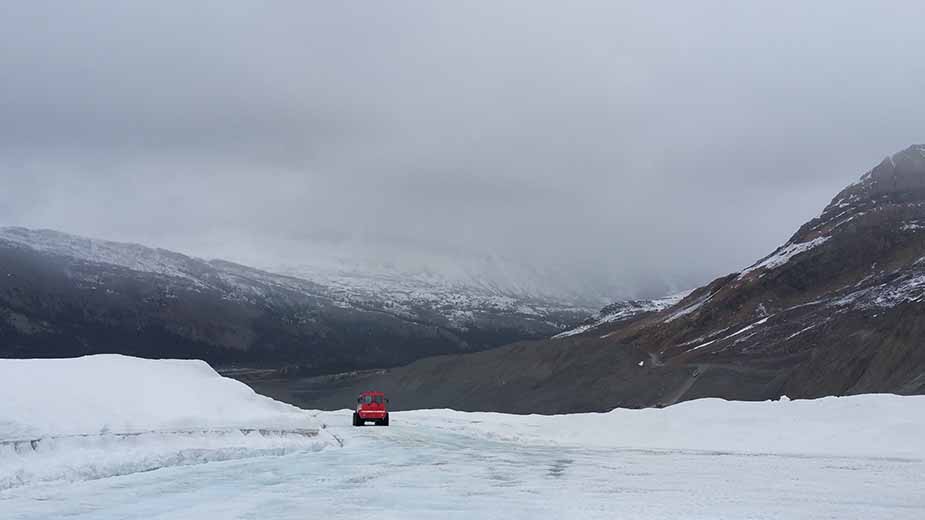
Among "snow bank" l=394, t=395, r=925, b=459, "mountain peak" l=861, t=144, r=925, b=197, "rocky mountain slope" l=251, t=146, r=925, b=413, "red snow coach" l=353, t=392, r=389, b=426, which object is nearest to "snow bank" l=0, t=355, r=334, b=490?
"snow bank" l=394, t=395, r=925, b=459

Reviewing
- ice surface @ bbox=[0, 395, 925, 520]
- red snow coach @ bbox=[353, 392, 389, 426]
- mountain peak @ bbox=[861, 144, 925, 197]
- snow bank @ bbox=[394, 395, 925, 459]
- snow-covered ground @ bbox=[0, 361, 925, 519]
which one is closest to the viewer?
ice surface @ bbox=[0, 395, 925, 520]

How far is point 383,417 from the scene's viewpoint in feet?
181

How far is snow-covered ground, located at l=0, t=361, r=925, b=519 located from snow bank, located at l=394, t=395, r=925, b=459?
0.08 metres

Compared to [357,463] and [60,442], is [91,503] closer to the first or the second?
[60,442]

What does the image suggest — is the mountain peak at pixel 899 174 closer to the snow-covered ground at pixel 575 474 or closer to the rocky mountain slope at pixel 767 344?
the rocky mountain slope at pixel 767 344

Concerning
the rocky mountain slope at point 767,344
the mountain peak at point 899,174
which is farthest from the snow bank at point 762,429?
the mountain peak at point 899,174

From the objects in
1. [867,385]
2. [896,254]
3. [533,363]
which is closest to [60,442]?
[867,385]

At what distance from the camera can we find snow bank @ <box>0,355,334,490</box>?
21359mm

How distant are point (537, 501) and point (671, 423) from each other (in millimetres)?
22053

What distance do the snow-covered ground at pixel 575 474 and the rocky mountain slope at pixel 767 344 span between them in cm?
3073

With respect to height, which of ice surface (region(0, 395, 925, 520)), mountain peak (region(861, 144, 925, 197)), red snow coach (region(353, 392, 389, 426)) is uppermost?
mountain peak (region(861, 144, 925, 197))

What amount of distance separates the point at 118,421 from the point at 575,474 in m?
12.4

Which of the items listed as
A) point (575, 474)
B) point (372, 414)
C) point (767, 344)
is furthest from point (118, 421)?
point (767, 344)

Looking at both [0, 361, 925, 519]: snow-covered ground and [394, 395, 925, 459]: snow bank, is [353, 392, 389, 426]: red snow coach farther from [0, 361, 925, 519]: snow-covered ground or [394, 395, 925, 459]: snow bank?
[0, 361, 925, 519]: snow-covered ground
